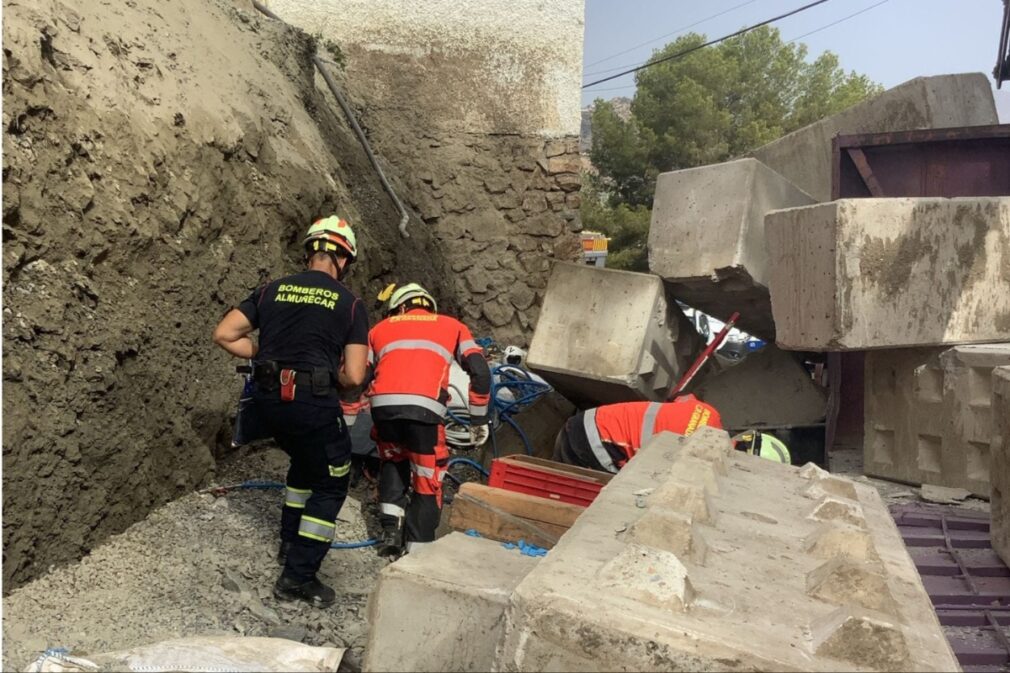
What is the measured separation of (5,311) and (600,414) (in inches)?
119

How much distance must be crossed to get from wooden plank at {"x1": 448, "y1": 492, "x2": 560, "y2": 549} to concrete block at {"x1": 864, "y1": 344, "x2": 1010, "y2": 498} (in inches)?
119

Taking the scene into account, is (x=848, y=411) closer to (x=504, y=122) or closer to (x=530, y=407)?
(x=530, y=407)

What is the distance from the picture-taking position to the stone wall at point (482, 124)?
8.83 m

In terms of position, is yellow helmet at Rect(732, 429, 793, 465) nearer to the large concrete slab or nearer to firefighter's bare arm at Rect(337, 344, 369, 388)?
the large concrete slab

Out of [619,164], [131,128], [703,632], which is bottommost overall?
[703,632]

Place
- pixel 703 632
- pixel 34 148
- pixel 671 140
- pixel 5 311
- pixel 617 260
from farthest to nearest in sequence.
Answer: pixel 671 140
pixel 617 260
pixel 34 148
pixel 5 311
pixel 703 632

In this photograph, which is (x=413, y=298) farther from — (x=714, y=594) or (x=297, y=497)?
(x=714, y=594)

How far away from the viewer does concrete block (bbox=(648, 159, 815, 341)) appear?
6.24 meters

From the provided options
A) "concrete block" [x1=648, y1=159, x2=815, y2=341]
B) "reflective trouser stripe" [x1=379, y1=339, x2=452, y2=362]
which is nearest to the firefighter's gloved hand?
"reflective trouser stripe" [x1=379, y1=339, x2=452, y2=362]

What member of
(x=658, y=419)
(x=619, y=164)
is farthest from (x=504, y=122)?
(x=619, y=164)

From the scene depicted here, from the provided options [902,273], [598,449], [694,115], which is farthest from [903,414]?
[694,115]

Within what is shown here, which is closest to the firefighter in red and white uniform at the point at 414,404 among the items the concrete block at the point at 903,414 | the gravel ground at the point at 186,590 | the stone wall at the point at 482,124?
the gravel ground at the point at 186,590

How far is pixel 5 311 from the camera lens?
3383 millimetres

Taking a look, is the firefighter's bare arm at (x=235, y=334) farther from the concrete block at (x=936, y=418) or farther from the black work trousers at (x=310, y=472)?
the concrete block at (x=936, y=418)
